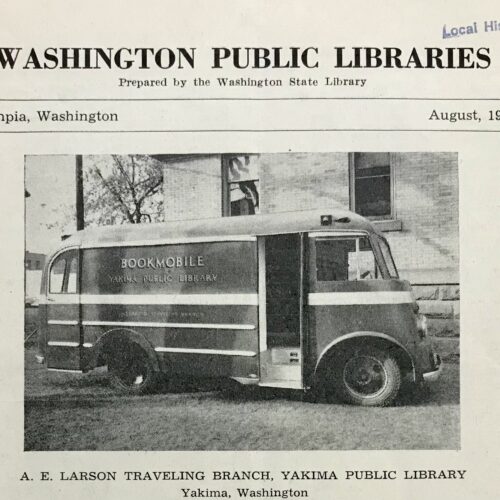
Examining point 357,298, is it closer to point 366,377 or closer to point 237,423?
point 366,377

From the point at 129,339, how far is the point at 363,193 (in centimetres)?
154

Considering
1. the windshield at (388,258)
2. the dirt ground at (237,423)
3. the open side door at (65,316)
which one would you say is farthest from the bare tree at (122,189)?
the windshield at (388,258)

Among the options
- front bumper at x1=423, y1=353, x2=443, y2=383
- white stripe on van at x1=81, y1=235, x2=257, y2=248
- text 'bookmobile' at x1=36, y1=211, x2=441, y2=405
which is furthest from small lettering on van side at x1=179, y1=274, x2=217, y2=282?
front bumper at x1=423, y1=353, x2=443, y2=383

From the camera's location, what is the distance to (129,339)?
3.27m

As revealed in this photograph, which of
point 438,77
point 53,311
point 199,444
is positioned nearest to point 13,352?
point 53,311

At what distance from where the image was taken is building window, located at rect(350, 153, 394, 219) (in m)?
2.92

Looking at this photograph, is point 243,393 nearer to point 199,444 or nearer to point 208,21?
point 199,444

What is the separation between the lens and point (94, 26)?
2738mm

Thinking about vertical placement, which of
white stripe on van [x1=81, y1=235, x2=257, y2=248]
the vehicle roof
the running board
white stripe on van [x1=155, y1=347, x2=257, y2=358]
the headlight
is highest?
the vehicle roof

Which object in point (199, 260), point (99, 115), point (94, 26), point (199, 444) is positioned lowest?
point (199, 444)

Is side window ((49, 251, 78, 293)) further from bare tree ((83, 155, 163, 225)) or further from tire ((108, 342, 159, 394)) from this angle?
tire ((108, 342, 159, 394))

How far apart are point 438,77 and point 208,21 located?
3.50 feet

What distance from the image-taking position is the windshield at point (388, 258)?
3.27 m

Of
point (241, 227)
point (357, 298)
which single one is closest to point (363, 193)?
point (357, 298)
